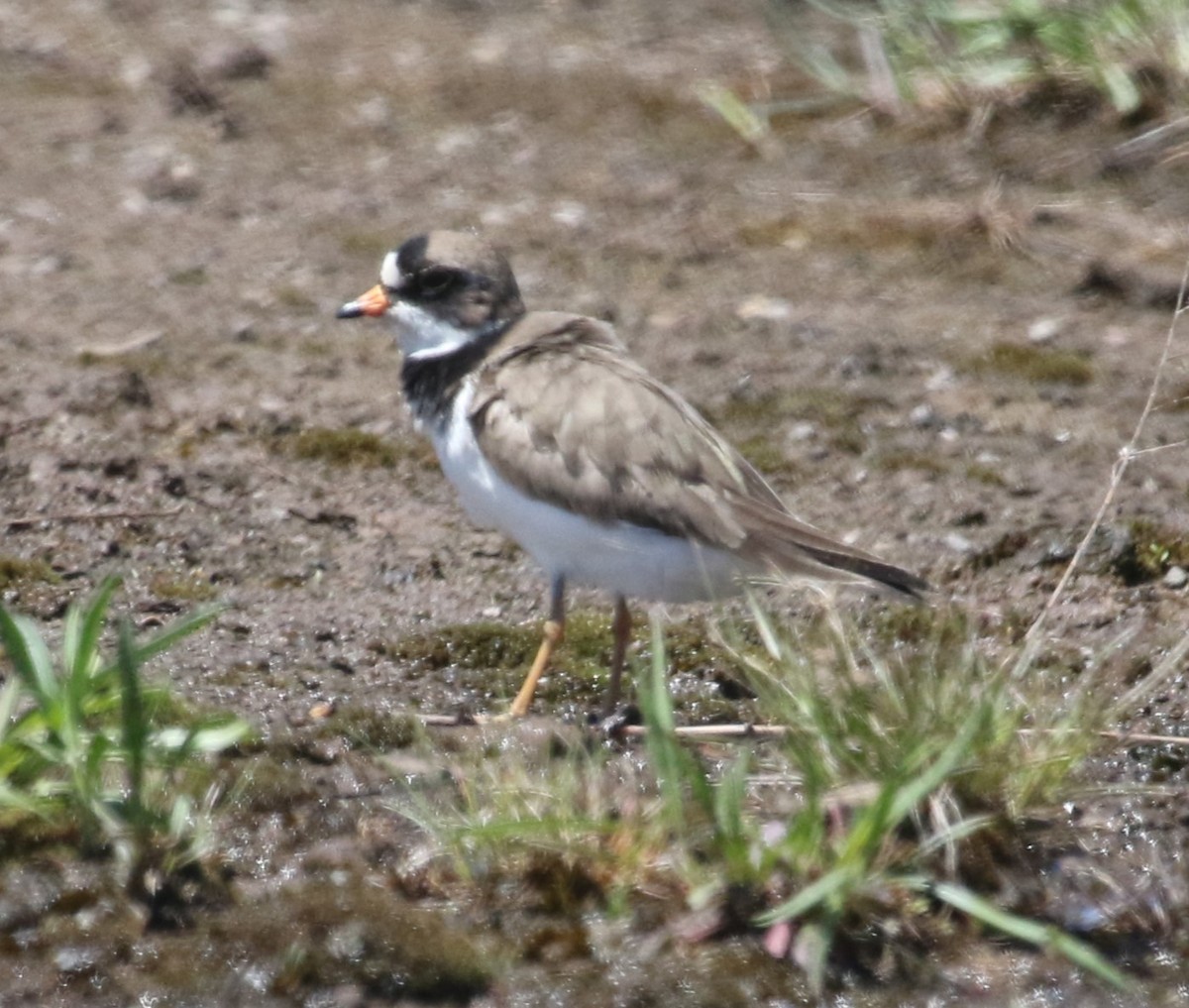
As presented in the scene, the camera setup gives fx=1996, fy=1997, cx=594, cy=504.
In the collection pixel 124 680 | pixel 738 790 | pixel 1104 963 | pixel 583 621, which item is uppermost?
pixel 124 680

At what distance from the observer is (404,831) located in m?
4.53

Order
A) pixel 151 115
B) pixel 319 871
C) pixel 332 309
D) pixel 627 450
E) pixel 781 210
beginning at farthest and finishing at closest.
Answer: pixel 151 115 → pixel 781 210 → pixel 332 309 → pixel 627 450 → pixel 319 871

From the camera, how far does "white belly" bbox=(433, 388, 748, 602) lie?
5113 millimetres

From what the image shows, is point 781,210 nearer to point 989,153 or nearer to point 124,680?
point 989,153

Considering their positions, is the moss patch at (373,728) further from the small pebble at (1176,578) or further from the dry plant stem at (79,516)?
the small pebble at (1176,578)

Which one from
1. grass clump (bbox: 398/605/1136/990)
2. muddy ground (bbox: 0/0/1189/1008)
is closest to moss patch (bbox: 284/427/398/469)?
muddy ground (bbox: 0/0/1189/1008)

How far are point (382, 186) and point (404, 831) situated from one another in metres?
4.29

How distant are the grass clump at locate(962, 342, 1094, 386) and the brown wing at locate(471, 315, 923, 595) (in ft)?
6.33

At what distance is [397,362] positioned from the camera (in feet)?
23.2

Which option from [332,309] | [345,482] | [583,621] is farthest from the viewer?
[332,309]

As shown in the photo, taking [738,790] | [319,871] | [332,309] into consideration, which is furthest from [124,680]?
[332,309]

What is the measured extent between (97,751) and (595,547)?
4.98 feet

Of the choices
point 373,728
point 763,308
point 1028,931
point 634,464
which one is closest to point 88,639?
point 373,728

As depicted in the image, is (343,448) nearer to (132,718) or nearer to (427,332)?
(427,332)
